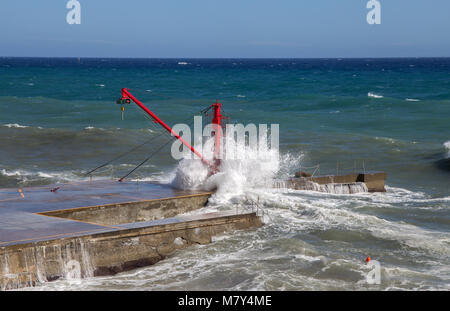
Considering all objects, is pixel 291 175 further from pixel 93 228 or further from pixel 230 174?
pixel 93 228

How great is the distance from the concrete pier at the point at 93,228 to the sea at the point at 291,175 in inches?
19.2

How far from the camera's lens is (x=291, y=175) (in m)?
33.6

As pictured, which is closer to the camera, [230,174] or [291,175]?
[230,174]

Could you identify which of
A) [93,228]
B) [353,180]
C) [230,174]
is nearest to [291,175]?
[353,180]

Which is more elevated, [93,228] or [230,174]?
[230,174]

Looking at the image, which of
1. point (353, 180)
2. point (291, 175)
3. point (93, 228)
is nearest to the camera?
point (93, 228)

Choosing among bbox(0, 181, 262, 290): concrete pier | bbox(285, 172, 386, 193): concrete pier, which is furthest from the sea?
bbox(285, 172, 386, 193): concrete pier

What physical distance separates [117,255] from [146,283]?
1778 millimetres

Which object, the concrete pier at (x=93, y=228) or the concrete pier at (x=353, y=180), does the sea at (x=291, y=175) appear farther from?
the concrete pier at (x=353, y=180)

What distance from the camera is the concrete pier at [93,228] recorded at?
1686 cm

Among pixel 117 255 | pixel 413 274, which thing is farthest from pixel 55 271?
pixel 413 274

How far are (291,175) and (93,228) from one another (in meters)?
16.7

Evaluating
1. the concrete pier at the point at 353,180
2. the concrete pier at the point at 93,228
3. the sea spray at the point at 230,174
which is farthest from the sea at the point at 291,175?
Answer: the concrete pier at the point at 353,180

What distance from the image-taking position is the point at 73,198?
2316cm
